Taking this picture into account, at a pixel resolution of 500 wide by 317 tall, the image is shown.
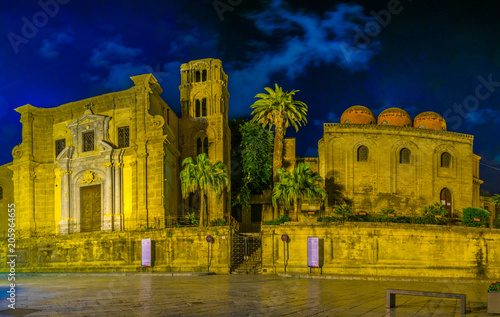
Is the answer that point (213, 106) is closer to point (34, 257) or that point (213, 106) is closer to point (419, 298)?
point (34, 257)

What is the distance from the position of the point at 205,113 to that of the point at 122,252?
1617 cm

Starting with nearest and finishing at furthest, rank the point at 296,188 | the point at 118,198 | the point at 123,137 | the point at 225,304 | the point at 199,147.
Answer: the point at 225,304
the point at 296,188
the point at 118,198
the point at 123,137
the point at 199,147

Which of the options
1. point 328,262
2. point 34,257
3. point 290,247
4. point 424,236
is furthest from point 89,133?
point 424,236

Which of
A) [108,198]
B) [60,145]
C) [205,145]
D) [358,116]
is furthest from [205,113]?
[358,116]

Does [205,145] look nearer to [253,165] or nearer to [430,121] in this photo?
[253,165]

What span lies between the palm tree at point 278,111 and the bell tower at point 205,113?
357 cm

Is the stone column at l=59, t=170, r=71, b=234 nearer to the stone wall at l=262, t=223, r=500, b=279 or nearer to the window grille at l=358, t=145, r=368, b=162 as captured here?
the stone wall at l=262, t=223, r=500, b=279

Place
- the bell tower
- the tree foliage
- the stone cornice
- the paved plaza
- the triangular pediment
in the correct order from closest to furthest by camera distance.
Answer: the paved plaza → the triangular pediment → the bell tower → the tree foliage → the stone cornice

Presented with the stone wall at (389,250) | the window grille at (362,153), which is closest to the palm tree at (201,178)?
the stone wall at (389,250)

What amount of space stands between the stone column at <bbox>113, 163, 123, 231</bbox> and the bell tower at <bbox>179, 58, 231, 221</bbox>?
7.35m

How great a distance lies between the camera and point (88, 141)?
39656mm

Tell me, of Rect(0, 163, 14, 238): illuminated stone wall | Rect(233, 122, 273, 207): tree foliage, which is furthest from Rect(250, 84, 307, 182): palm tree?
Rect(0, 163, 14, 238): illuminated stone wall

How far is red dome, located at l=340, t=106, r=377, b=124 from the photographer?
4719 centimetres

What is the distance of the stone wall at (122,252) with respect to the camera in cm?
3161
